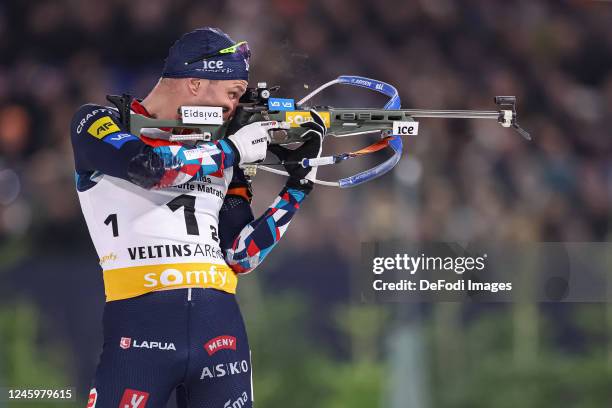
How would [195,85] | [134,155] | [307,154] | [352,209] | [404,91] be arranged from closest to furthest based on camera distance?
[134,155] → [195,85] → [307,154] → [352,209] → [404,91]

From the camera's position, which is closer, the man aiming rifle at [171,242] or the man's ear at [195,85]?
the man aiming rifle at [171,242]

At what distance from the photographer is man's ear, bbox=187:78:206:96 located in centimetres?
233

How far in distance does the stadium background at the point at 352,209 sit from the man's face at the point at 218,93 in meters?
1.39

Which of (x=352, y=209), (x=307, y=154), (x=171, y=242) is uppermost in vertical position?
(x=352, y=209)

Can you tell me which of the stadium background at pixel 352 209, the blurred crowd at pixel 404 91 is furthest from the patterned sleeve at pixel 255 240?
the stadium background at pixel 352 209

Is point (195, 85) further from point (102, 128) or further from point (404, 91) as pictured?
point (404, 91)

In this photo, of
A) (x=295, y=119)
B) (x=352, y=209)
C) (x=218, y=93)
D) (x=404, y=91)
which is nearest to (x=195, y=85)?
(x=218, y=93)

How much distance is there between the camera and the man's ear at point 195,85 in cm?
233

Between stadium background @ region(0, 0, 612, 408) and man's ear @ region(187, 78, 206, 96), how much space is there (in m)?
1.43

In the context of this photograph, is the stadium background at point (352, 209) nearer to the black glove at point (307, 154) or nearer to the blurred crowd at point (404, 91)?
the blurred crowd at point (404, 91)

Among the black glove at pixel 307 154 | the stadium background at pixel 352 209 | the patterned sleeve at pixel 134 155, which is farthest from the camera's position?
the stadium background at pixel 352 209

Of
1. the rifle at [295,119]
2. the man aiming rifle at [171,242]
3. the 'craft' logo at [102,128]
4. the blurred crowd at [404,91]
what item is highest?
the blurred crowd at [404,91]

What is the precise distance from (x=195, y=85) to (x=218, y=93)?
62 millimetres

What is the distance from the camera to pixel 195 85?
233cm
